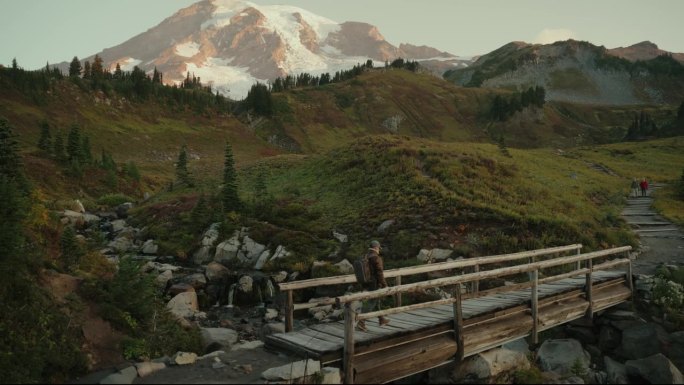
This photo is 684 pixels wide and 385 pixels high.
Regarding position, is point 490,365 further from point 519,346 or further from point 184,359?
point 184,359

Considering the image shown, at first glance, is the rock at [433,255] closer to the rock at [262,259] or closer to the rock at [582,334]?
the rock at [582,334]

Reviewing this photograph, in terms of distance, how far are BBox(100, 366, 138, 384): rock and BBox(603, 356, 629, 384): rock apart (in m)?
13.8

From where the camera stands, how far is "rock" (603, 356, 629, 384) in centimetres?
1427

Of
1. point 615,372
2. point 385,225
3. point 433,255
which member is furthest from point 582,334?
point 385,225

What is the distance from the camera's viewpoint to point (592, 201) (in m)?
42.2

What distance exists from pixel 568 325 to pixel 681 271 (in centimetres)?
727

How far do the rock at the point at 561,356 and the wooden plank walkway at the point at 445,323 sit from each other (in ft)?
2.86

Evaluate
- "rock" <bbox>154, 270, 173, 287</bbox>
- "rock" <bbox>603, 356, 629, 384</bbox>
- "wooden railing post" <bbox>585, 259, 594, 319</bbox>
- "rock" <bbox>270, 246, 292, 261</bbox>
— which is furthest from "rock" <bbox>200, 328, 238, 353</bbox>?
"wooden railing post" <bbox>585, 259, 594, 319</bbox>

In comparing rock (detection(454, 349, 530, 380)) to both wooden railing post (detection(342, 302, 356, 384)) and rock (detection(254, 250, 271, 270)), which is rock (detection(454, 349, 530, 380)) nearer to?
wooden railing post (detection(342, 302, 356, 384))

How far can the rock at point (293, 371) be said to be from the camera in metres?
9.30

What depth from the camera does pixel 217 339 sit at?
15.2m

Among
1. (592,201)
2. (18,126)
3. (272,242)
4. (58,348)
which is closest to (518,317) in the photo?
(58,348)

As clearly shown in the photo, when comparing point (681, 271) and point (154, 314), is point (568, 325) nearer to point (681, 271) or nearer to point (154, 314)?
point (681, 271)

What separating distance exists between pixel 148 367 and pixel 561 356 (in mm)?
12812
